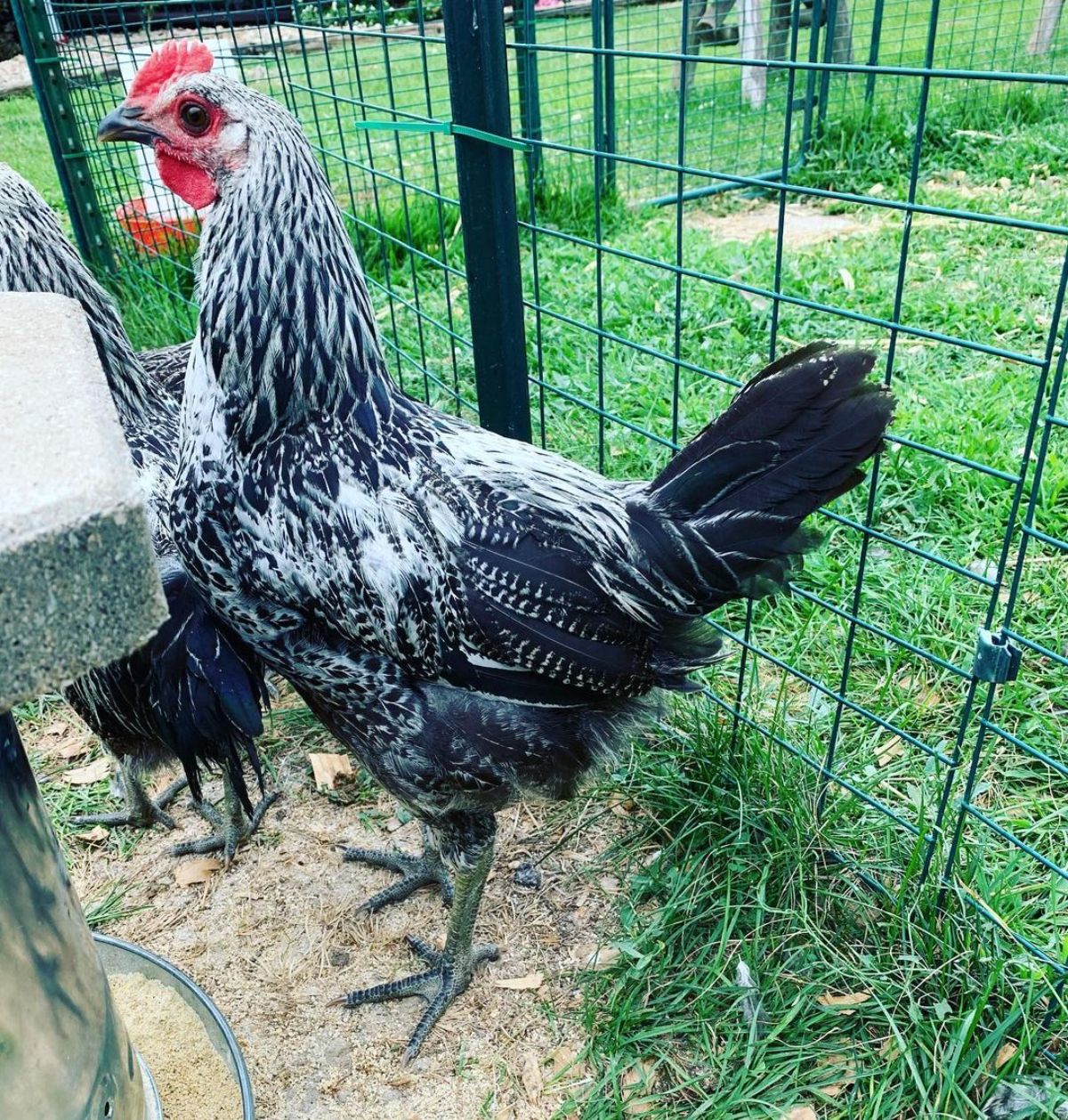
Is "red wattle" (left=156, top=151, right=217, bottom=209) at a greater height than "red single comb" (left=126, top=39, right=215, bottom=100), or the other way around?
"red single comb" (left=126, top=39, right=215, bottom=100)

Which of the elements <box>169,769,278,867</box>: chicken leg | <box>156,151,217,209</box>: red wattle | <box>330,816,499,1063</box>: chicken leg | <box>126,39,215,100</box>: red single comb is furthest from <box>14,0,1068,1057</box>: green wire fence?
<box>169,769,278,867</box>: chicken leg

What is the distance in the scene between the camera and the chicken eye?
78.9 inches

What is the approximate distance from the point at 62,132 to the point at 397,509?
16.6 ft

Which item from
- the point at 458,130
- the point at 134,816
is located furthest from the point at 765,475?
the point at 134,816

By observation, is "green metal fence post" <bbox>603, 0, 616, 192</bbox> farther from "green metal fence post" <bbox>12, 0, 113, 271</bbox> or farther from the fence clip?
the fence clip

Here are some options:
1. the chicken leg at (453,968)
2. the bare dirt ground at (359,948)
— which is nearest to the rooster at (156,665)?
the bare dirt ground at (359,948)

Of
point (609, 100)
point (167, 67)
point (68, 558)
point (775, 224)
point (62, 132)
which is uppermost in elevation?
point (167, 67)

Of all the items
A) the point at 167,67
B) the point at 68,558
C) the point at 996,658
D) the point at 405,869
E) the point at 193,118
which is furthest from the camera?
the point at 405,869

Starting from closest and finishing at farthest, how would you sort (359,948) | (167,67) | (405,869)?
(167,67) → (359,948) → (405,869)

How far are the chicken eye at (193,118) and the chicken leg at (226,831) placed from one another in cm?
175

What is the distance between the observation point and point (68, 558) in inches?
33.5

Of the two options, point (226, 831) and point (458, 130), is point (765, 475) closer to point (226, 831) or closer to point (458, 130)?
point (458, 130)

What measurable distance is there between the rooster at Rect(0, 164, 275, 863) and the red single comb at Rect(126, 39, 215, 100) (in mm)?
626

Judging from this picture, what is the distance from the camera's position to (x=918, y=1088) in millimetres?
1980
